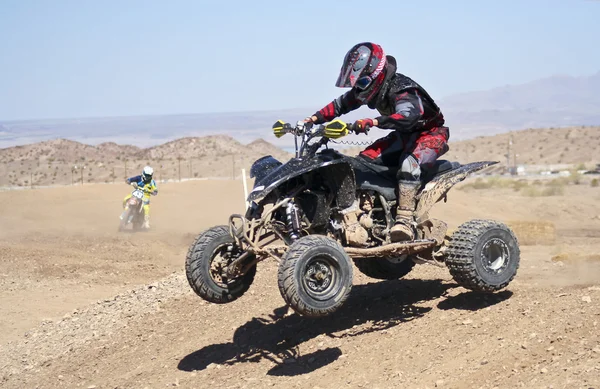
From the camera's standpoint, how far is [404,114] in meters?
8.18

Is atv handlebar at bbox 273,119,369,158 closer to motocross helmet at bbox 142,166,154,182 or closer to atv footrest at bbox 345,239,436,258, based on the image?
atv footrest at bbox 345,239,436,258

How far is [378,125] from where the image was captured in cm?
806

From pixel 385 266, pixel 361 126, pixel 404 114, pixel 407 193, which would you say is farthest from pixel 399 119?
pixel 385 266

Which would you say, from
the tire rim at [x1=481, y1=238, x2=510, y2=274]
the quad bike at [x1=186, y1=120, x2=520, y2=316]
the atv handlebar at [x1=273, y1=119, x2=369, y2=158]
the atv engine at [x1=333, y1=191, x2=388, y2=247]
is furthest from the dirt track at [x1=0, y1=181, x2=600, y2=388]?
the atv handlebar at [x1=273, y1=119, x2=369, y2=158]

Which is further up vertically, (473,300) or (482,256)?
(482,256)

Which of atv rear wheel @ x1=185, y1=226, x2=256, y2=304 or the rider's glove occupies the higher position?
the rider's glove

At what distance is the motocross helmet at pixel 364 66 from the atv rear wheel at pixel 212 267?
2030 mm

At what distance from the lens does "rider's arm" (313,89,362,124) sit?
29.7 feet

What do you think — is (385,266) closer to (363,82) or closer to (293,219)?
(293,219)

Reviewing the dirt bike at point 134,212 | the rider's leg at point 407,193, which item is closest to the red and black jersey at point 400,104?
the rider's leg at point 407,193

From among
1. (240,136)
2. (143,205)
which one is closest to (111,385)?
(143,205)

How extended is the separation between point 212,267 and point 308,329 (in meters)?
1.52

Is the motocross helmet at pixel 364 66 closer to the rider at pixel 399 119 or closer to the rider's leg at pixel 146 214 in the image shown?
the rider at pixel 399 119

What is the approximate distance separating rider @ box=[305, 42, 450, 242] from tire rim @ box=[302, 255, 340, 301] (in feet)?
3.65
